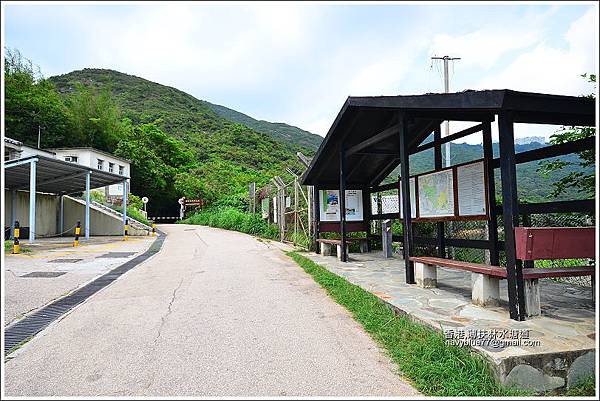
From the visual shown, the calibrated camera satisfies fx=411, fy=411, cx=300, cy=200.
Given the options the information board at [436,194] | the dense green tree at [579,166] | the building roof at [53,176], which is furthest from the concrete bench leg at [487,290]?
the building roof at [53,176]

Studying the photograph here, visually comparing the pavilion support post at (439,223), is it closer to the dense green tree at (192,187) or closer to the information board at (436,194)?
the information board at (436,194)

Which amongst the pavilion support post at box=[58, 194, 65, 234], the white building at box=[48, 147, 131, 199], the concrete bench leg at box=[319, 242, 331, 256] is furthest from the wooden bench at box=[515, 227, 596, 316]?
the white building at box=[48, 147, 131, 199]

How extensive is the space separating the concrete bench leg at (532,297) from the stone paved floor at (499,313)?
98mm

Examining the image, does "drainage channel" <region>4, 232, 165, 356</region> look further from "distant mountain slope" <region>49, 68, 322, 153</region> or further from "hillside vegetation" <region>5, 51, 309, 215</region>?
"distant mountain slope" <region>49, 68, 322, 153</region>

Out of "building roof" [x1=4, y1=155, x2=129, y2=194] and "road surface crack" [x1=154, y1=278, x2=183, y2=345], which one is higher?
"building roof" [x1=4, y1=155, x2=129, y2=194]

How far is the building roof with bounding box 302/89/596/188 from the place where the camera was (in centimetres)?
466

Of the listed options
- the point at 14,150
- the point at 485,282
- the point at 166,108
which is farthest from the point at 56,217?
the point at 166,108

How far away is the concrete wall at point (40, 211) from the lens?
20422 millimetres

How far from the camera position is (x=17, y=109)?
34.9 m

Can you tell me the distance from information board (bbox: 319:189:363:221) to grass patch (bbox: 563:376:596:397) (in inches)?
322

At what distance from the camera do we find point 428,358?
3.63 m

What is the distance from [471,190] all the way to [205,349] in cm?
426

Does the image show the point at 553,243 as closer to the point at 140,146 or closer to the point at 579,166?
the point at 579,166

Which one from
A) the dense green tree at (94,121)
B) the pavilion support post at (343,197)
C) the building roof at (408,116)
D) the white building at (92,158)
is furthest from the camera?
the dense green tree at (94,121)
